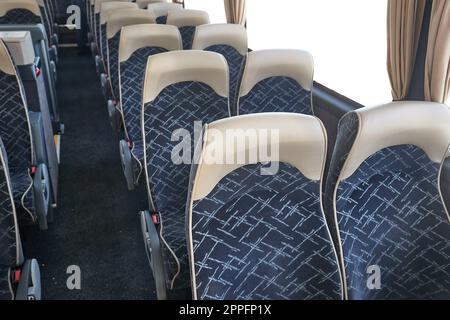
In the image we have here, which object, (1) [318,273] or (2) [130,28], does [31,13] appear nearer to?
(2) [130,28]

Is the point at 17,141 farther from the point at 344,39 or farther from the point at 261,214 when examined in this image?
the point at 344,39

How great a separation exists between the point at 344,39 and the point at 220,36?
902 millimetres

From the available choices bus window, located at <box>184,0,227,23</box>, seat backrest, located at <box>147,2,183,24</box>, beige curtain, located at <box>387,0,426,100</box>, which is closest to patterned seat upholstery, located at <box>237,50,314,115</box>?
beige curtain, located at <box>387,0,426,100</box>

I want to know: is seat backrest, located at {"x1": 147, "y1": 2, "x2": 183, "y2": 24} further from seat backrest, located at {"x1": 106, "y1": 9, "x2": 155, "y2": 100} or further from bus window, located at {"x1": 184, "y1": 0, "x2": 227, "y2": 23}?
bus window, located at {"x1": 184, "y1": 0, "x2": 227, "y2": 23}

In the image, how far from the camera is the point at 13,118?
2.28 metres

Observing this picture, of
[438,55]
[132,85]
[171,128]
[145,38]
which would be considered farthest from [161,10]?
[438,55]

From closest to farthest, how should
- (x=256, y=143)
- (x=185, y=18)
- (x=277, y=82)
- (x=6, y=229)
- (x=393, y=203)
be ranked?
(x=256, y=143), (x=393, y=203), (x=6, y=229), (x=277, y=82), (x=185, y=18)

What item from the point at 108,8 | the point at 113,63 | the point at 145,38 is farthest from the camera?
the point at 108,8

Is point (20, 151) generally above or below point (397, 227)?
below

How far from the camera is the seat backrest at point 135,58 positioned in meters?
2.73

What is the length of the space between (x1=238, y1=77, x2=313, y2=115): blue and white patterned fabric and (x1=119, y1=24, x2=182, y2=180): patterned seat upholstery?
73cm

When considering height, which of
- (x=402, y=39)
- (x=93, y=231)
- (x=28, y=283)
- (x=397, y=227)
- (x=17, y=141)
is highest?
(x=402, y=39)

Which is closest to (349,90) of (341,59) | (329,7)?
(341,59)

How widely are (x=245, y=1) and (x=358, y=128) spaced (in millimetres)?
3514
